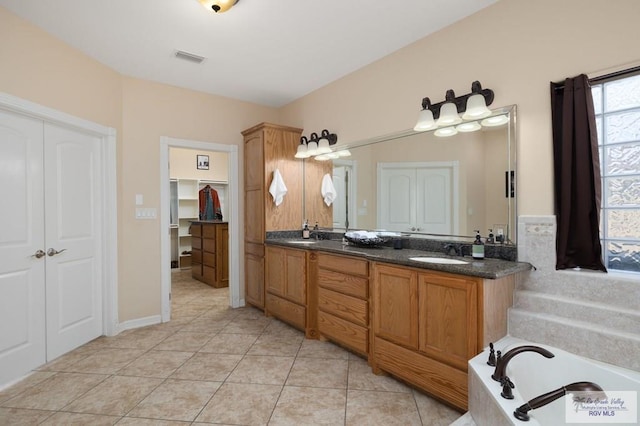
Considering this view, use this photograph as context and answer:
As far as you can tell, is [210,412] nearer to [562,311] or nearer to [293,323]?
[293,323]

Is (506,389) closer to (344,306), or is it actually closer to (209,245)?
(344,306)

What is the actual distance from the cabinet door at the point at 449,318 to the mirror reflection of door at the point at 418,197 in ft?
2.48

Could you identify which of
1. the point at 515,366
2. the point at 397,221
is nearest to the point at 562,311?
the point at 515,366

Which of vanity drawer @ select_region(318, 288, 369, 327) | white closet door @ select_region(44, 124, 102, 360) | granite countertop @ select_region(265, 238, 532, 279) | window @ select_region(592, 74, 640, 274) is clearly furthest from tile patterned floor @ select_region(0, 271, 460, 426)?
window @ select_region(592, 74, 640, 274)

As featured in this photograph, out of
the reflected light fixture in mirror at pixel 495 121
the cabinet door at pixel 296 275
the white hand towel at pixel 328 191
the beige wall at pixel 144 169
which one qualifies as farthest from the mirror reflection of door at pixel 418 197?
the beige wall at pixel 144 169

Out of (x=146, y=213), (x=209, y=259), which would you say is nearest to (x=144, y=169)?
(x=146, y=213)

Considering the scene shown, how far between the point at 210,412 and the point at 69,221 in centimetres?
220

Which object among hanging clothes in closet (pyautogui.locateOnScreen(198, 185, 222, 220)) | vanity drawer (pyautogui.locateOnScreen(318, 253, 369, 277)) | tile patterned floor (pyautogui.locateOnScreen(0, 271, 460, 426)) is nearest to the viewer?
tile patterned floor (pyautogui.locateOnScreen(0, 271, 460, 426))

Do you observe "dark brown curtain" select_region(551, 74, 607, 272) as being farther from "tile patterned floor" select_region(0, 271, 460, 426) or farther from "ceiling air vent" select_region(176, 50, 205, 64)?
"ceiling air vent" select_region(176, 50, 205, 64)

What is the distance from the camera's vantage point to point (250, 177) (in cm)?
411

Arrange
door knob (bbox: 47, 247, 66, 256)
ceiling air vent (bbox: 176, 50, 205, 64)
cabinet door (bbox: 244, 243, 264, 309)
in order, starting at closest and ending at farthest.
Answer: door knob (bbox: 47, 247, 66, 256), ceiling air vent (bbox: 176, 50, 205, 64), cabinet door (bbox: 244, 243, 264, 309)

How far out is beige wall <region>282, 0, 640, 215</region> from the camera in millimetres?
1793

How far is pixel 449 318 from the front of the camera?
1.93 metres

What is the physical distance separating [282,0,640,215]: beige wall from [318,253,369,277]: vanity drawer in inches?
47.2
